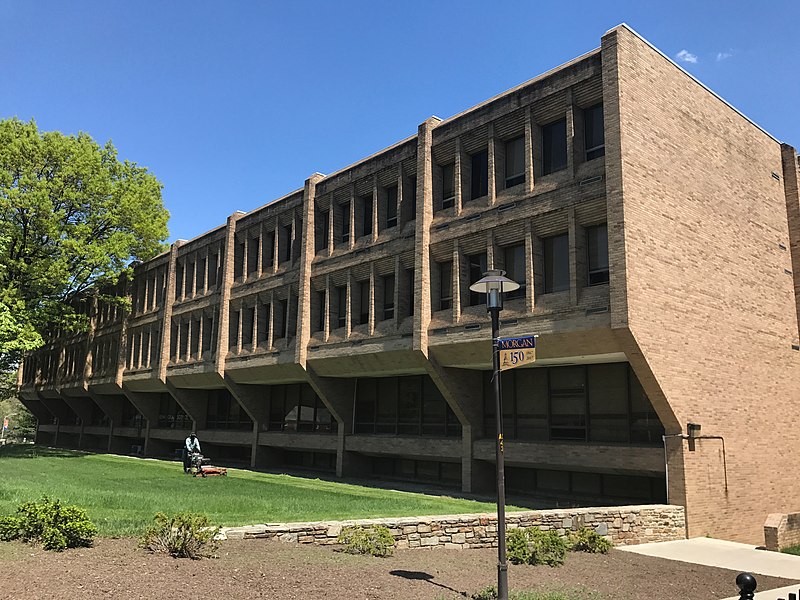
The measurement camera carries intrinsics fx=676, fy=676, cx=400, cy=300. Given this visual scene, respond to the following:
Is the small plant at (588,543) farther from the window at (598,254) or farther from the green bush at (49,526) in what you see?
the green bush at (49,526)

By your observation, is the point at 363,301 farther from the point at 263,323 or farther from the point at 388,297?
the point at 263,323

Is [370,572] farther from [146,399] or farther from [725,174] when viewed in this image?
[146,399]

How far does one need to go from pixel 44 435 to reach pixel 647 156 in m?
61.8

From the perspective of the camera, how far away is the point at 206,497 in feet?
58.3

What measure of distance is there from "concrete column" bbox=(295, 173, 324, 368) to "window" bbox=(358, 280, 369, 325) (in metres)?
2.91

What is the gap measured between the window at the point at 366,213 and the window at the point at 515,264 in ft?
24.6

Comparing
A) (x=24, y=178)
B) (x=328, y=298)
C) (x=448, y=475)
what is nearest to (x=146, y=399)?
(x=24, y=178)

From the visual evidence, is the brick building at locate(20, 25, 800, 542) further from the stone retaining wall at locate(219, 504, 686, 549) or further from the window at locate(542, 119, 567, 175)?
the stone retaining wall at locate(219, 504, 686, 549)

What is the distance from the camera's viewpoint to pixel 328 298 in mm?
27734

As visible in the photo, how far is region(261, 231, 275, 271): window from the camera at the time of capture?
1278 inches

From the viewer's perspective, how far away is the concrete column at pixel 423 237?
2272 centimetres

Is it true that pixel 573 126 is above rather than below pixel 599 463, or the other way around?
above

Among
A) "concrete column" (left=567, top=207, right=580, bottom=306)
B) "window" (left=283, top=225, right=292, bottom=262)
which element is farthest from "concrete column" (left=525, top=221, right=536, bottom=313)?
"window" (left=283, top=225, right=292, bottom=262)

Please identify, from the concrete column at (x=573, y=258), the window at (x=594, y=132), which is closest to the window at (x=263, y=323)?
the concrete column at (x=573, y=258)
